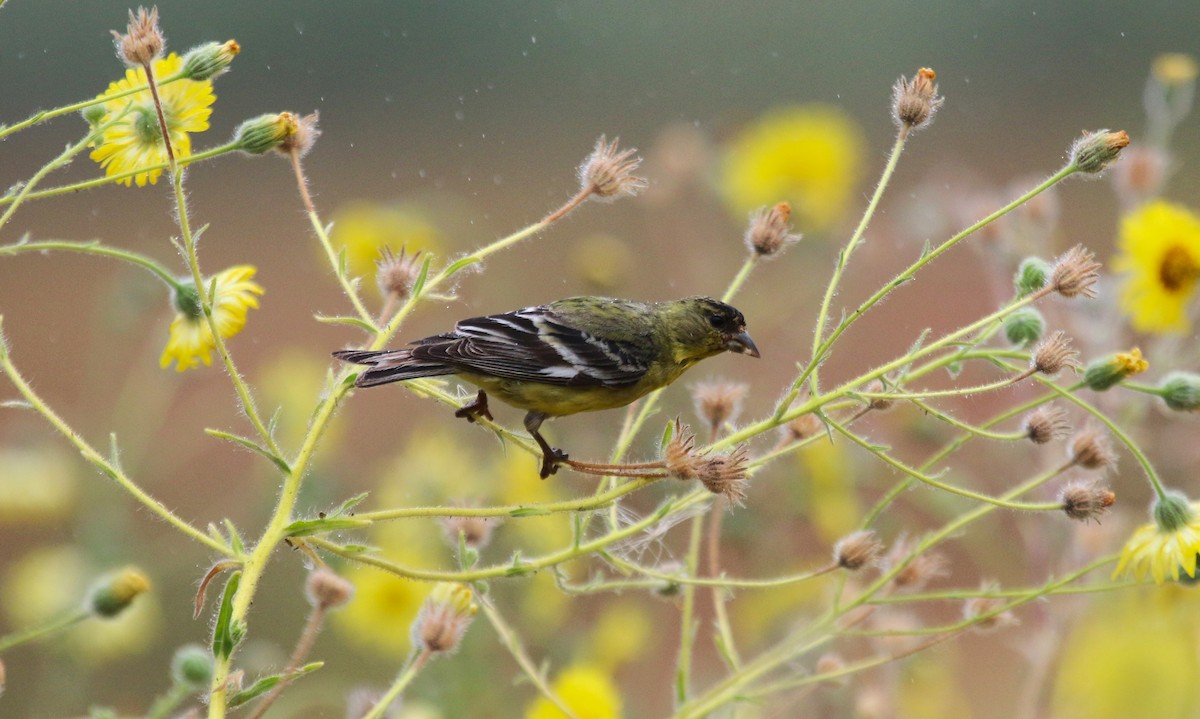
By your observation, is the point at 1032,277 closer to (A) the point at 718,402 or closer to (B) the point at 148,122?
(A) the point at 718,402

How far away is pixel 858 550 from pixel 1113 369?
0.43 m

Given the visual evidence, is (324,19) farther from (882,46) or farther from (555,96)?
(882,46)

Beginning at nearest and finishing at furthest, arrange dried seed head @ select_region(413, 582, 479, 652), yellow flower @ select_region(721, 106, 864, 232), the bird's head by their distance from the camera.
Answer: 1. dried seed head @ select_region(413, 582, 479, 652)
2. the bird's head
3. yellow flower @ select_region(721, 106, 864, 232)

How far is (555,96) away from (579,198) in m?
9.05

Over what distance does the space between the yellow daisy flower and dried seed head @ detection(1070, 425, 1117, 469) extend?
3.7 inches

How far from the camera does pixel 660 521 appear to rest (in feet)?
4.83

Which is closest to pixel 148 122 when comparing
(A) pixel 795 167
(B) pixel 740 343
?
(B) pixel 740 343

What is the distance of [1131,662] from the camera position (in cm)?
280

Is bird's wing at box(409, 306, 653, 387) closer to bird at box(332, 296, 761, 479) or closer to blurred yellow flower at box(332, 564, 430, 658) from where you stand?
bird at box(332, 296, 761, 479)

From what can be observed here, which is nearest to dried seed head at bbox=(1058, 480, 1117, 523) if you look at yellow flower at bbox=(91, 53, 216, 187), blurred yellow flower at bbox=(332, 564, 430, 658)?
yellow flower at bbox=(91, 53, 216, 187)

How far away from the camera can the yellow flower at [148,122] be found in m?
1.48

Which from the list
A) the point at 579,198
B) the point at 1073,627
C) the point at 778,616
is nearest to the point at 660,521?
the point at 579,198

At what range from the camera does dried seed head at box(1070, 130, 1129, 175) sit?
1.55m

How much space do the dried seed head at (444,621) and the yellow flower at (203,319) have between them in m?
0.43
